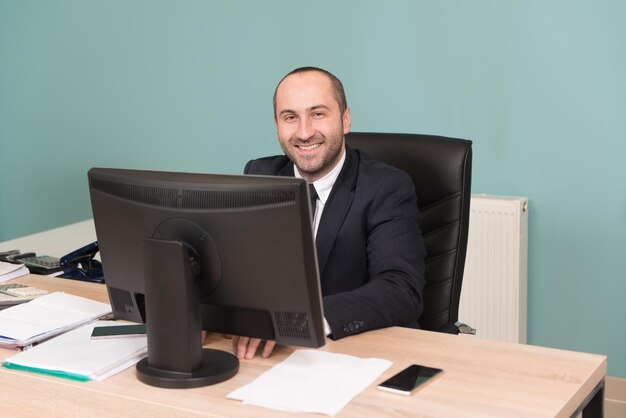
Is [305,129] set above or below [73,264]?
above

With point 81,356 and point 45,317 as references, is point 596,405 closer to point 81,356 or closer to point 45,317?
point 81,356

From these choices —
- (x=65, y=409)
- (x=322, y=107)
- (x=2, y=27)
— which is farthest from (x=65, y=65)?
(x=65, y=409)

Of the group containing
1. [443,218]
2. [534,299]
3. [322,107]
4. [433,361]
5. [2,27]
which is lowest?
[534,299]

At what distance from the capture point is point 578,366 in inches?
63.8

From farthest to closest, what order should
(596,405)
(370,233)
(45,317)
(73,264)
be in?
(73,264), (370,233), (45,317), (596,405)

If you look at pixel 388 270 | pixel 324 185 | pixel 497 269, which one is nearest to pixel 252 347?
pixel 388 270

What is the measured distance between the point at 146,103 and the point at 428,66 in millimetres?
1333

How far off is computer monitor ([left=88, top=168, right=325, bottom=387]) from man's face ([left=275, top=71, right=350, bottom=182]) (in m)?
0.72

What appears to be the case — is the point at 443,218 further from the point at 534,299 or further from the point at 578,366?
the point at 534,299

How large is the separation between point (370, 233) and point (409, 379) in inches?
27.8

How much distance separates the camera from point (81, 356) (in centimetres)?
172

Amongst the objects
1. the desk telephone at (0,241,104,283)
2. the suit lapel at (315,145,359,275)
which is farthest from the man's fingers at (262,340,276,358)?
the desk telephone at (0,241,104,283)

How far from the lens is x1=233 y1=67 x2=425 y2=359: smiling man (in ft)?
6.76

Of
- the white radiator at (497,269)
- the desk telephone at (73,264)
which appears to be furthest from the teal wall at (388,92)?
the desk telephone at (73,264)
